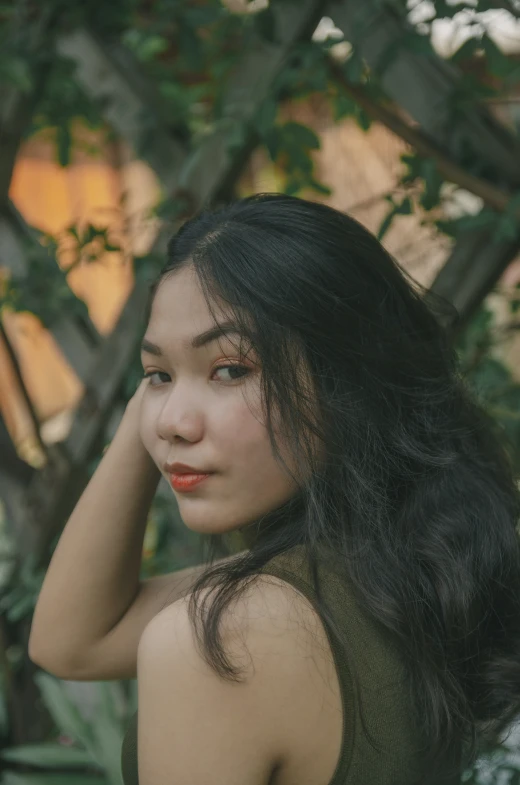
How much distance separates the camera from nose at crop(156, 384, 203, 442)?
3.25 feet

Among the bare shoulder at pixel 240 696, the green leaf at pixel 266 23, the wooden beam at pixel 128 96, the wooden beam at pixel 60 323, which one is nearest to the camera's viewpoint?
the bare shoulder at pixel 240 696

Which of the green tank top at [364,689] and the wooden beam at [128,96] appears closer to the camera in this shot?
the green tank top at [364,689]

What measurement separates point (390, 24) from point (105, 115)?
757 mm

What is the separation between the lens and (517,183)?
1.83 meters

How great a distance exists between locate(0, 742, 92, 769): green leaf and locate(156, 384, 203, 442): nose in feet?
4.74

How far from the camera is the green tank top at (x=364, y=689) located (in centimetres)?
93

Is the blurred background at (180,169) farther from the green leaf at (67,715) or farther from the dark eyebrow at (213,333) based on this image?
the dark eyebrow at (213,333)

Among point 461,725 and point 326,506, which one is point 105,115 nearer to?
point 326,506

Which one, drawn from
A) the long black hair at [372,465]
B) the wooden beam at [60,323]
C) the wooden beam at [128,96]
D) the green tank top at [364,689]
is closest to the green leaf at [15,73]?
the wooden beam at [128,96]

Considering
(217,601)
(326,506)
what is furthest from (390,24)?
(217,601)

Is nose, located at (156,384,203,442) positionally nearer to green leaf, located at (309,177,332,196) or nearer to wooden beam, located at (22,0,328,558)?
wooden beam, located at (22,0,328,558)

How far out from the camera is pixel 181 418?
39.1 inches

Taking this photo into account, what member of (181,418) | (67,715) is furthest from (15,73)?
(67,715)

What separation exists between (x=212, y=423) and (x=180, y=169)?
1.23m
